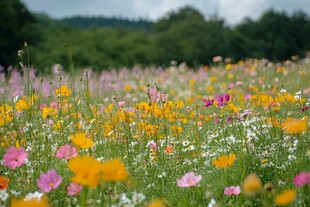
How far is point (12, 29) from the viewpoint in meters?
16.7

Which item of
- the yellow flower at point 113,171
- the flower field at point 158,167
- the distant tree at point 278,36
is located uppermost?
the distant tree at point 278,36

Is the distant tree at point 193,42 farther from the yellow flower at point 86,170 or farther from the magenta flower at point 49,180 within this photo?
the yellow flower at point 86,170

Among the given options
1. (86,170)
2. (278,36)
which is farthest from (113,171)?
(278,36)

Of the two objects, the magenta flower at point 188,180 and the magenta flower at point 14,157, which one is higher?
the magenta flower at point 14,157

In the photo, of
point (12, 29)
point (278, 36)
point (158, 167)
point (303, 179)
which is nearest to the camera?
point (303, 179)

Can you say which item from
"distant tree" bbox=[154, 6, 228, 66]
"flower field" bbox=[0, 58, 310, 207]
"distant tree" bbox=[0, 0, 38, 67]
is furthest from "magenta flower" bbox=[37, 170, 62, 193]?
"distant tree" bbox=[154, 6, 228, 66]

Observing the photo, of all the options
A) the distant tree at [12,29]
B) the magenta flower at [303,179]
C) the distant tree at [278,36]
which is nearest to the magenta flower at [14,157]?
the magenta flower at [303,179]

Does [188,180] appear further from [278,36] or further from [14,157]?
[278,36]

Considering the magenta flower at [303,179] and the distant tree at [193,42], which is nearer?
the magenta flower at [303,179]

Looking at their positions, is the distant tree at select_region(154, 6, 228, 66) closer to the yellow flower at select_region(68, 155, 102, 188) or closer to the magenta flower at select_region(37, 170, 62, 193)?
the magenta flower at select_region(37, 170, 62, 193)

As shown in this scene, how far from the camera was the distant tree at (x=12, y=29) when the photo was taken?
16172 mm

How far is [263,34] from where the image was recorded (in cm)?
2897

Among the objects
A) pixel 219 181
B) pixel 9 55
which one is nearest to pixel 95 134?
pixel 219 181

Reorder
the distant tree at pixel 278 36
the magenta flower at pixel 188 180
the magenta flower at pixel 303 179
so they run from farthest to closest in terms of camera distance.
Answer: the distant tree at pixel 278 36
the magenta flower at pixel 188 180
the magenta flower at pixel 303 179
